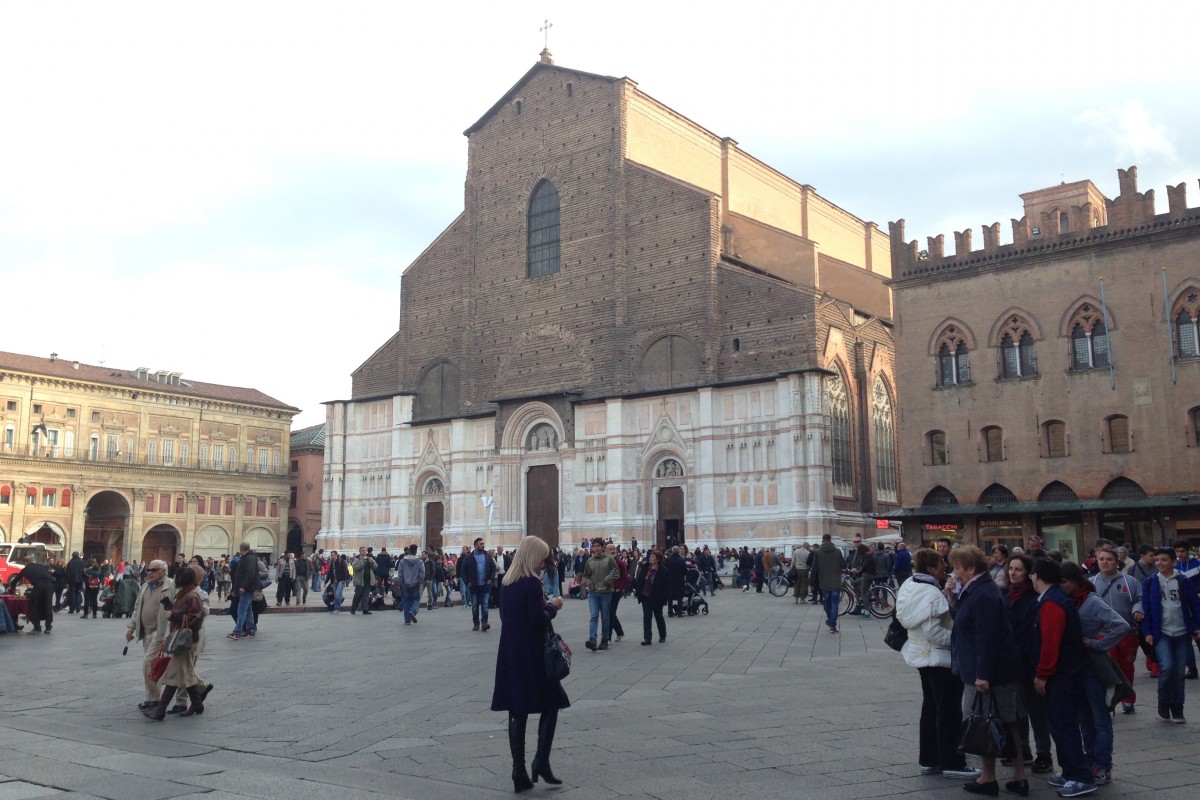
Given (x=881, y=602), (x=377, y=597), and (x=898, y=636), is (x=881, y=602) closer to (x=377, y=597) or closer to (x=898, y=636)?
(x=377, y=597)

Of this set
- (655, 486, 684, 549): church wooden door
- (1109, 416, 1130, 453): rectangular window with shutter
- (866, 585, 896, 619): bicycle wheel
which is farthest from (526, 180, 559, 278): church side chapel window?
(866, 585, 896, 619): bicycle wheel

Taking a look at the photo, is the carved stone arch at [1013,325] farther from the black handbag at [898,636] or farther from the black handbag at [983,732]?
the black handbag at [983,732]

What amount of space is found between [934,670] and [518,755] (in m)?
2.70

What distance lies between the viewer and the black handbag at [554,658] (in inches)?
255

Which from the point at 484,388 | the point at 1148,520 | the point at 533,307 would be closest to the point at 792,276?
the point at 533,307

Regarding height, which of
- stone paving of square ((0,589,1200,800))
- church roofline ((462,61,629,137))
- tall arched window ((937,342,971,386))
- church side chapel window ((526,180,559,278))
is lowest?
stone paving of square ((0,589,1200,800))

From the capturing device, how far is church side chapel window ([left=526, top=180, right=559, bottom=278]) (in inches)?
1655

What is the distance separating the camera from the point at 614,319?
39062 mm

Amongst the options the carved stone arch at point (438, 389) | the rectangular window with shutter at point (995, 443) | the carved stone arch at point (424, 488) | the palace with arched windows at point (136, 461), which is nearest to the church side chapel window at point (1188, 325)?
the rectangular window with shutter at point (995, 443)

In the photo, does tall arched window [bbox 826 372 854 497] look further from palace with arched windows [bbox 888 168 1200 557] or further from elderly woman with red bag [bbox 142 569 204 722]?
elderly woman with red bag [bbox 142 569 204 722]

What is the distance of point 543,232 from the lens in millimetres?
42406

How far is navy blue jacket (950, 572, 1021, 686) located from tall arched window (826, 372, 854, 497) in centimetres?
2917

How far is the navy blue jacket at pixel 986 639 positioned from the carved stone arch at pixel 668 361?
101ft

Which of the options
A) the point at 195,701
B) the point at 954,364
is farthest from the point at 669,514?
the point at 195,701
